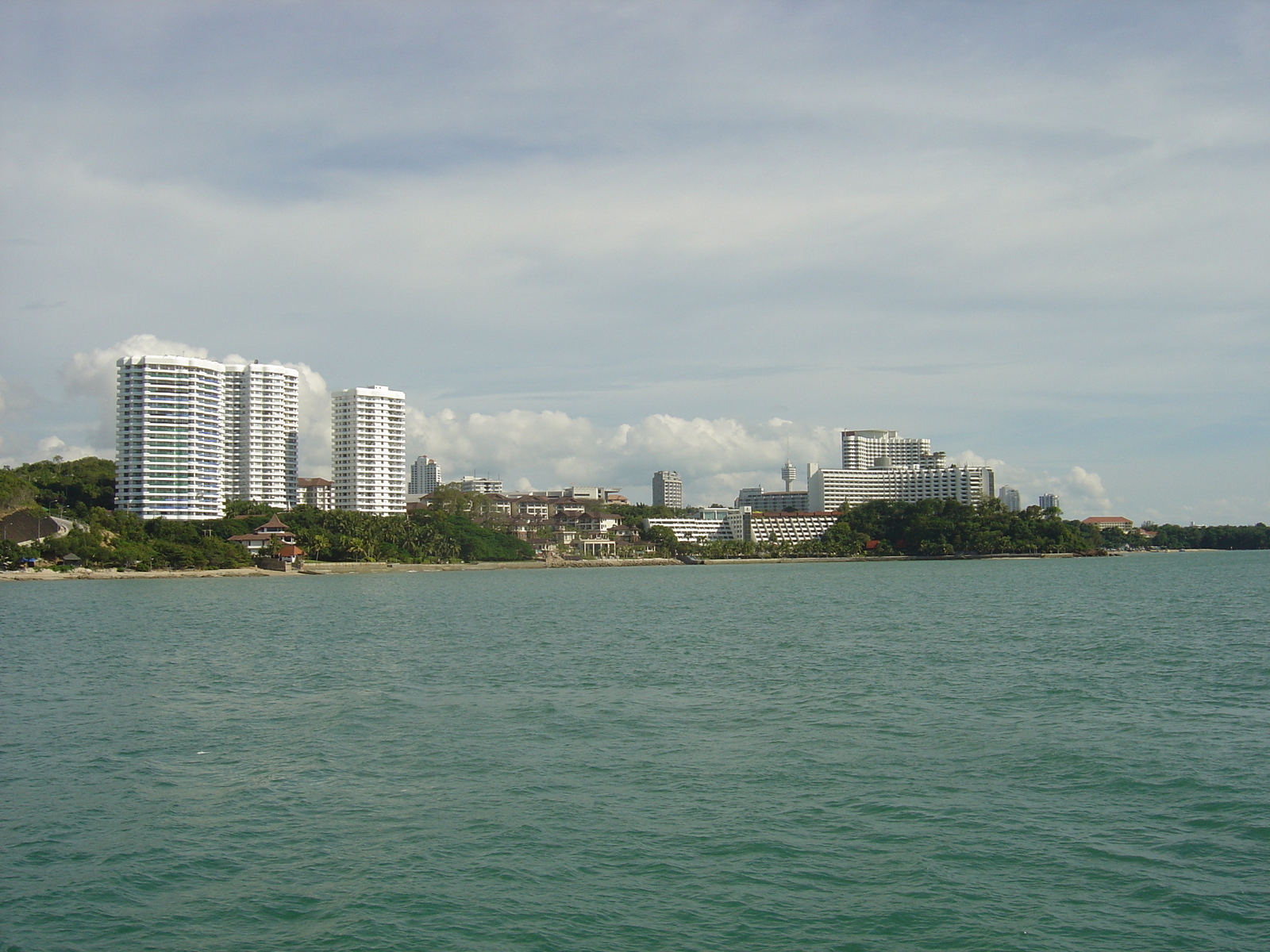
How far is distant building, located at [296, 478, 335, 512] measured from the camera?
16600 centimetres

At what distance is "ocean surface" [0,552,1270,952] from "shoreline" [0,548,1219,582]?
220 feet

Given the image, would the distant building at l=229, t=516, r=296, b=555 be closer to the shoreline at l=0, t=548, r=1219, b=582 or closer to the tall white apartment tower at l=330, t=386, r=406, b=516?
the shoreline at l=0, t=548, r=1219, b=582

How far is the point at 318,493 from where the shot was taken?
168625 millimetres

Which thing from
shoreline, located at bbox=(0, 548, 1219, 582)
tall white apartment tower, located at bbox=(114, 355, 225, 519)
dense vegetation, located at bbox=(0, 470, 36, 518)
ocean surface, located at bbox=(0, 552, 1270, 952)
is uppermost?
tall white apartment tower, located at bbox=(114, 355, 225, 519)

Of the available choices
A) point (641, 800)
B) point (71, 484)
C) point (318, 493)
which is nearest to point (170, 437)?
point (71, 484)

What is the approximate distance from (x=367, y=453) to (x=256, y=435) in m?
19.8

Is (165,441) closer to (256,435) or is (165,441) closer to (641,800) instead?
(256,435)

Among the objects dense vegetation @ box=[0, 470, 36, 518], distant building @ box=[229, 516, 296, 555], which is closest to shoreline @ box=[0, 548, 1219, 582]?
distant building @ box=[229, 516, 296, 555]

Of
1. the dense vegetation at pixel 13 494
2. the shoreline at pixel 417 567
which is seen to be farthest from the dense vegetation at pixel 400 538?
the dense vegetation at pixel 13 494

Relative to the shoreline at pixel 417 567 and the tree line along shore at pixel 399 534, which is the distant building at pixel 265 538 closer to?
the tree line along shore at pixel 399 534

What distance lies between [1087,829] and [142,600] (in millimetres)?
62342

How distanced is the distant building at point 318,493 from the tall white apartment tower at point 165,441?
1421 inches

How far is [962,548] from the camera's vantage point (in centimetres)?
16812

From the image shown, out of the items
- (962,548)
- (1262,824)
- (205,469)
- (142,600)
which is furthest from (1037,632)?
(962,548)
